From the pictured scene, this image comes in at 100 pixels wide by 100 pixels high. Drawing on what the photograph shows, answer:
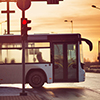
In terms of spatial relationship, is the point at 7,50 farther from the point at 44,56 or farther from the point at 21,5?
the point at 21,5

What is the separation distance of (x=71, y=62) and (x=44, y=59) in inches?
63.2

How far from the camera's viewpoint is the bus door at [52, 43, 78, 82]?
1864 centimetres

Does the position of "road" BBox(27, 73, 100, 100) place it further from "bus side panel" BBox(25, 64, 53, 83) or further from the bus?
Answer: the bus

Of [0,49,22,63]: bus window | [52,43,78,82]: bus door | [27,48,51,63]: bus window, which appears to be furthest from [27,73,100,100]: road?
[0,49,22,63]: bus window

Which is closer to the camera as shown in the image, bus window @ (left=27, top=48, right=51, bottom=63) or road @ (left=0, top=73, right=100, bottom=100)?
road @ (left=0, top=73, right=100, bottom=100)

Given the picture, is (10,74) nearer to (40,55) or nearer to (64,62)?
(40,55)

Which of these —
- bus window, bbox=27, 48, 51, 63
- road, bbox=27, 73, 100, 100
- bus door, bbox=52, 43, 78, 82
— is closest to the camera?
road, bbox=27, 73, 100, 100

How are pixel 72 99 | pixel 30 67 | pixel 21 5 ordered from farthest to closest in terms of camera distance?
pixel 30 67 → pixel 21 5 → pixel 72 99

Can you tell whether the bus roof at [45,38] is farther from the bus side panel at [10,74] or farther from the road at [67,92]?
the road at [67,92]

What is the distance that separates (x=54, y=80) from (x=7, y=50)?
3267 mm

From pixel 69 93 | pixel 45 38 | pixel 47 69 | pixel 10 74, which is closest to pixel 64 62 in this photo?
pixel 47 69

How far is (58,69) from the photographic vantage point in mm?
18719

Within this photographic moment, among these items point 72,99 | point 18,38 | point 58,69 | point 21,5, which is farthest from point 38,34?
point 72,99

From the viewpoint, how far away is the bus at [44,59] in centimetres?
1855
